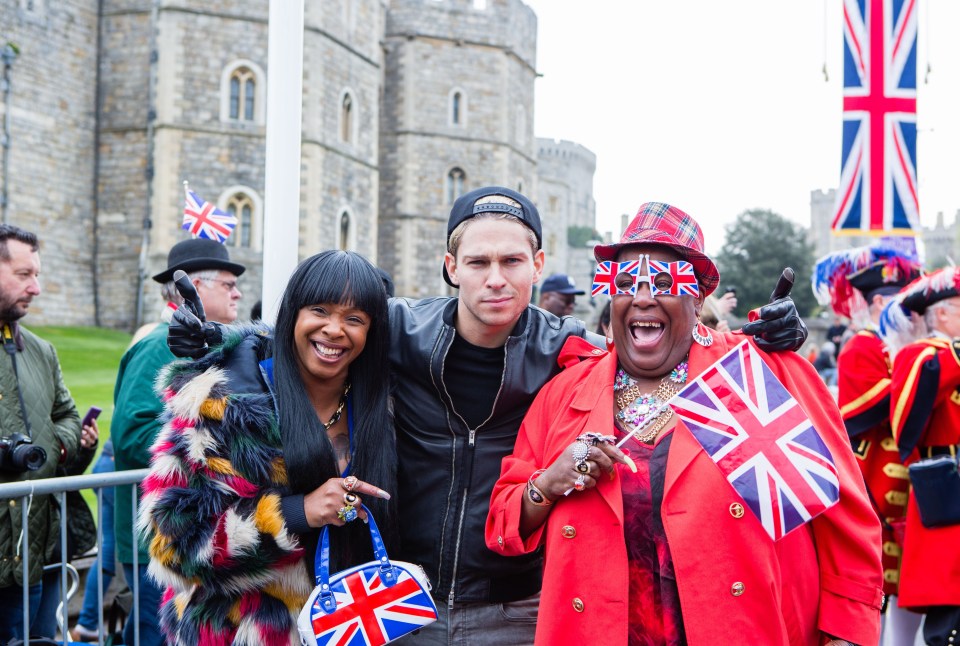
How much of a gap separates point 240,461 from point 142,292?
2196cm

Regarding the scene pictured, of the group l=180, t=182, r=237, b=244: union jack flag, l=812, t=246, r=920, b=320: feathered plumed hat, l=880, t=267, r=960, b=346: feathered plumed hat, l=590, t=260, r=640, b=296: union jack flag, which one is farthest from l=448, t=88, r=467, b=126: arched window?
l=590, t=260, r=640, b=296: union jack flag

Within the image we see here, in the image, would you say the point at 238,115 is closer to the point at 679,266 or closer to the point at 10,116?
the point at 10,116

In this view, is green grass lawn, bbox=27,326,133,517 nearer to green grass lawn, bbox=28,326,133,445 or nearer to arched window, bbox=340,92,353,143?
green grass lawn, bbox=28,326,133,445

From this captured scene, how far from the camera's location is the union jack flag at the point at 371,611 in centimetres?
245

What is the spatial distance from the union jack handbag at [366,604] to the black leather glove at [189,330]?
2.24 feet

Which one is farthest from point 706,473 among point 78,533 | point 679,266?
point 78,533

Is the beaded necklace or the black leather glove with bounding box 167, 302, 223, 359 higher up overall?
the black leather glove with bounding box 167, 302, 223, 359

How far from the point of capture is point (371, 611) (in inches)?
97.9

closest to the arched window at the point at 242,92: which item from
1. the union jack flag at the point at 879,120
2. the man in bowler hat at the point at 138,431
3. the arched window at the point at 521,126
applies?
the arched window at the point at 521,126

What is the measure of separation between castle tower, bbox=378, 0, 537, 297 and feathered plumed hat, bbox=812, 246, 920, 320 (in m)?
23.3

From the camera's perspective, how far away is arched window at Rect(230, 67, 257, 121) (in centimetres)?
2323

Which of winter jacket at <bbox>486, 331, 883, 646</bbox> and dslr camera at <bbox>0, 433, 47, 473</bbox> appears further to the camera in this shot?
dslr camera at <bbox>0, 433, 47, 473</bbox>

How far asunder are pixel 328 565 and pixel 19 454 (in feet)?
5.64

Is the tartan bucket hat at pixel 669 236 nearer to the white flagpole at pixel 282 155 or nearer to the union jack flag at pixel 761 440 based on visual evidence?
the union jack flag at pixel 761 440
